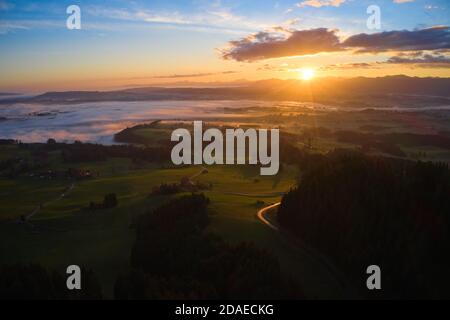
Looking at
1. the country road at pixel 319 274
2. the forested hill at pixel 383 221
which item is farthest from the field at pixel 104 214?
the forested hill at pixel 383 221

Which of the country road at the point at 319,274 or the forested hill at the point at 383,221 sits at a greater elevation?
the forested hill at the point at 383,221

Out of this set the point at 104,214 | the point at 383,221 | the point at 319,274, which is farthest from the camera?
the point at 104,214

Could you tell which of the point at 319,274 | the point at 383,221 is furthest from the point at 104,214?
the point at 383,221

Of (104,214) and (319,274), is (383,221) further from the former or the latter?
(104,214)

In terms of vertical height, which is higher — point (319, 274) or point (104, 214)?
point (104, 214)

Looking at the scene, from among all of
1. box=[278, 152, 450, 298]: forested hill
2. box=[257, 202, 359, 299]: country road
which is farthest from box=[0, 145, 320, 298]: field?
box=[278, 152, 450, 298]: forested hill

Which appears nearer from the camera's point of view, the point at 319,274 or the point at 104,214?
the point at 319,274

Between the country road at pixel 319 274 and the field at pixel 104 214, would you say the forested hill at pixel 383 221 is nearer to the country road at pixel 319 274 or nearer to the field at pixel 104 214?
the country road at pixel 319 274

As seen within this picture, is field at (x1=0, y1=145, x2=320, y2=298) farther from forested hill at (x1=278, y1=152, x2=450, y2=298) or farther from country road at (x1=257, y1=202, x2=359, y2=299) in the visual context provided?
forested hill at (x1=278, y1=152, x2=450, y2=298)

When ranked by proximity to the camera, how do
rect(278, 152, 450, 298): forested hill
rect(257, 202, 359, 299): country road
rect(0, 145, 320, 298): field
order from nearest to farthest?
rect(278, 152, 450, 298): forested hill, rect(257, 202, 359, 299): country road, rect(0, 145, 320, 298): field
